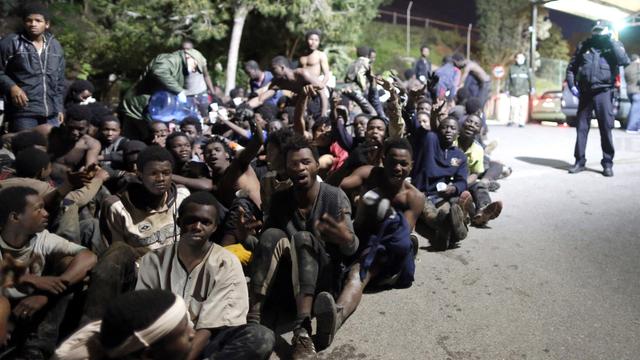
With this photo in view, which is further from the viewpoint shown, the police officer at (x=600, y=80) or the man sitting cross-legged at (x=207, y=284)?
the police officer at (x=600, y=80)

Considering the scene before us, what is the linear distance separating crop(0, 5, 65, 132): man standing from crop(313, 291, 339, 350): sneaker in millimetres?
4383

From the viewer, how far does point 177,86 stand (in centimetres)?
648

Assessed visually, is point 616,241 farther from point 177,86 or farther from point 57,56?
point 57,56

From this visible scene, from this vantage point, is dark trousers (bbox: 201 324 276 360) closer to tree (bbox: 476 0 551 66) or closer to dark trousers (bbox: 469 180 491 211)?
dark trousers (bbox: 469 180 491 211)

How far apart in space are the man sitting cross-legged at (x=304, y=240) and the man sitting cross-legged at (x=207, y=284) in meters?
0.38

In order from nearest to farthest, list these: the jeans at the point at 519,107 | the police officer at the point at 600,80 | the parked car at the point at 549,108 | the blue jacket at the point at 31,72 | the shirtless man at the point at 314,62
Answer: the blue jacket at the point at 31,72
the police officer at the point at 600,80
the shirtless man at the point at 314,62
the jeans at the point at 519,107
the parked car at the point at 549,108

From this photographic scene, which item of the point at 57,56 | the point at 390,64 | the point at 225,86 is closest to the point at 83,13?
the point at 225,86

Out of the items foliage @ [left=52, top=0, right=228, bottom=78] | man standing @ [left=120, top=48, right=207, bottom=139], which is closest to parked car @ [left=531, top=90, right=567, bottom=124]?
foliage @ [left=52, top=0, right=228, bottom=78]

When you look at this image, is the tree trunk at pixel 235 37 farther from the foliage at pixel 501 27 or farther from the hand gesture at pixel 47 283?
the foliage at pixel 501 27

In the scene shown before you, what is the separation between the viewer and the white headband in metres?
1.89

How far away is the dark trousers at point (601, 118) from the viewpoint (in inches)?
286

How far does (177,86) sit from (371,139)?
9.36 feet

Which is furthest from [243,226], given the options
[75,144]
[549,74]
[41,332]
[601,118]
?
[549,74]

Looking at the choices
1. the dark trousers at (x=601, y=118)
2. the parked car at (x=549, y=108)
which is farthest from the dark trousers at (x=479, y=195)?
the parked car at (x=549, y=108)
